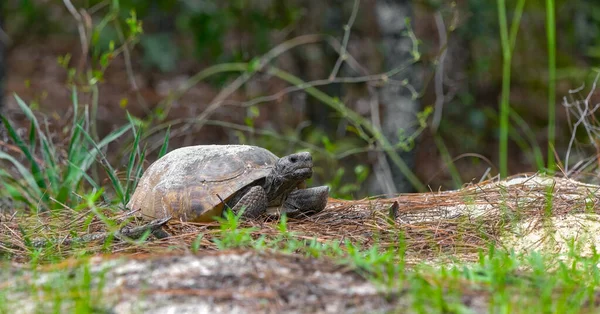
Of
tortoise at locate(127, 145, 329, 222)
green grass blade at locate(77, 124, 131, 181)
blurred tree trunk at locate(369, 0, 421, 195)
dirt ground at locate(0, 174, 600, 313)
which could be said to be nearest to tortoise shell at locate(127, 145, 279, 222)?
tortoise at locate(127, 145, 329, 222)

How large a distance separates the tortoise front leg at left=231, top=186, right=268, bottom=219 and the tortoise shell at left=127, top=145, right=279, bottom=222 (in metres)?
0.05

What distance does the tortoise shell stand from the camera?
Result: 3.62 m

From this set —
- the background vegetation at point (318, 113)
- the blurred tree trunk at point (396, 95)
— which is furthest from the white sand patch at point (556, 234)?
the blurred tree trunk at point (396, 95)

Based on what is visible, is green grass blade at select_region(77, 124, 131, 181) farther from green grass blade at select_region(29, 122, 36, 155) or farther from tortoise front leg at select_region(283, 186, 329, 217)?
tortoise front leg at select_region(283, 186, 329, 217)

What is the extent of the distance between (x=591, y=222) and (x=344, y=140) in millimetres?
4993

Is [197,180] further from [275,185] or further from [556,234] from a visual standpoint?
[556,234]

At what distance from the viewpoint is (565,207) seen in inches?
153

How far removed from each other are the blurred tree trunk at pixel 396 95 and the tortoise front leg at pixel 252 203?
8.83ft

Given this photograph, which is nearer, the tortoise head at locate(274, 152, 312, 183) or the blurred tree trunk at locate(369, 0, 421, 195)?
the tortoise head at locate(274, 152, 312, 183)

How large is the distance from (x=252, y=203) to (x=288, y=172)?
26 cm

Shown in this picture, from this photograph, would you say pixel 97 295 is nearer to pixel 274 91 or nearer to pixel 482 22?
pixel 482 22

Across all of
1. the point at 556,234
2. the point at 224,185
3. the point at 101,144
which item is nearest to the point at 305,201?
the point at 224,185

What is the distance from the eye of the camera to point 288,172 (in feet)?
12.4

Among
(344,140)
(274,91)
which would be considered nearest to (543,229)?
(344,140)
